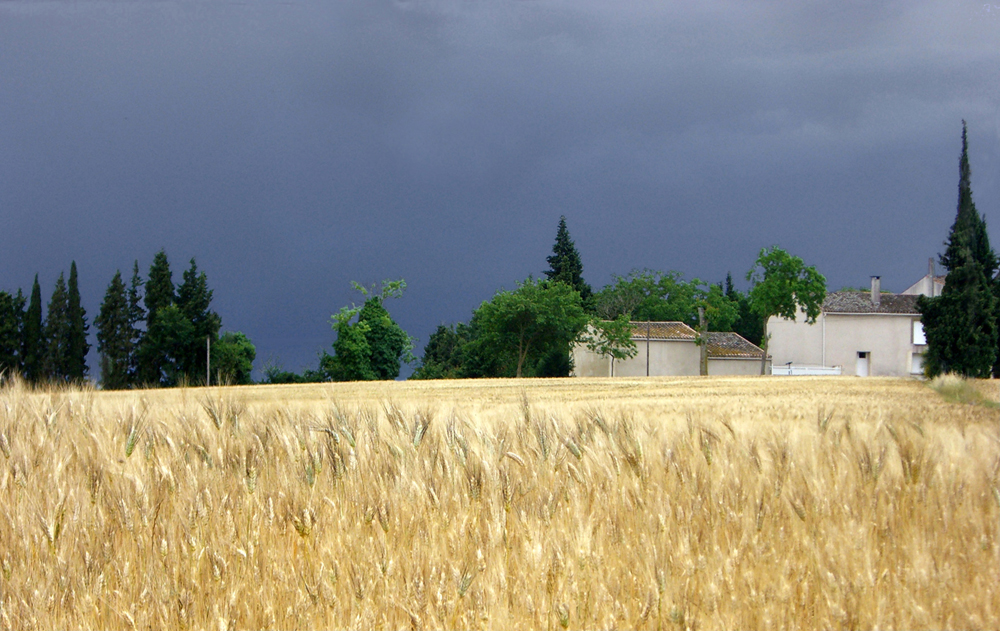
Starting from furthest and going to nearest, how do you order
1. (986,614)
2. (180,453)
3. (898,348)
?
(898,348) → (180,453) → (986,614)

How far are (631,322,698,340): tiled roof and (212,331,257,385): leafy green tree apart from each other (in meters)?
29.7

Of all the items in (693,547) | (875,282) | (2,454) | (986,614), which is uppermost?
(875,282)

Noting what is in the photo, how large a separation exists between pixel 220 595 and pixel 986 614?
320 cm

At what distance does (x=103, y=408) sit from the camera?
16.3 feet

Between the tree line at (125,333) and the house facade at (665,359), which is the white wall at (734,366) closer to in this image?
the house facade at (665,359)

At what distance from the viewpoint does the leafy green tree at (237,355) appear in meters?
52.4

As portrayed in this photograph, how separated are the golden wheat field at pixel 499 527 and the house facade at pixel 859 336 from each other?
50.5 m

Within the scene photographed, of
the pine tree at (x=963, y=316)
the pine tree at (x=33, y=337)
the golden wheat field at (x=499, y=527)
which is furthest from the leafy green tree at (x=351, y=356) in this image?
the golden wheat field at (x=499, y=527)

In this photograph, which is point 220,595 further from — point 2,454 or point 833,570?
point 833,570

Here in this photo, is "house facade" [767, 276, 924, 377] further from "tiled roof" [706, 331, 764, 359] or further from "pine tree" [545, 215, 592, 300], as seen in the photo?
"pine tree" [545, 215, 592, 300]

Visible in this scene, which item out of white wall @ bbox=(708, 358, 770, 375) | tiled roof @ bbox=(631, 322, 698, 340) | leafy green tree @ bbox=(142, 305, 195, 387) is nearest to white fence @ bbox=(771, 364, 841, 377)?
white wall @ bbox=(708, 358, 770, 375)

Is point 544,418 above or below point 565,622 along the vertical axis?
above

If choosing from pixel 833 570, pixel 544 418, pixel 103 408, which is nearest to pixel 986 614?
pixel 833 570

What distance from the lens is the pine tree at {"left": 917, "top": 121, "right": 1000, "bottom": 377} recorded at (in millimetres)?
25125
